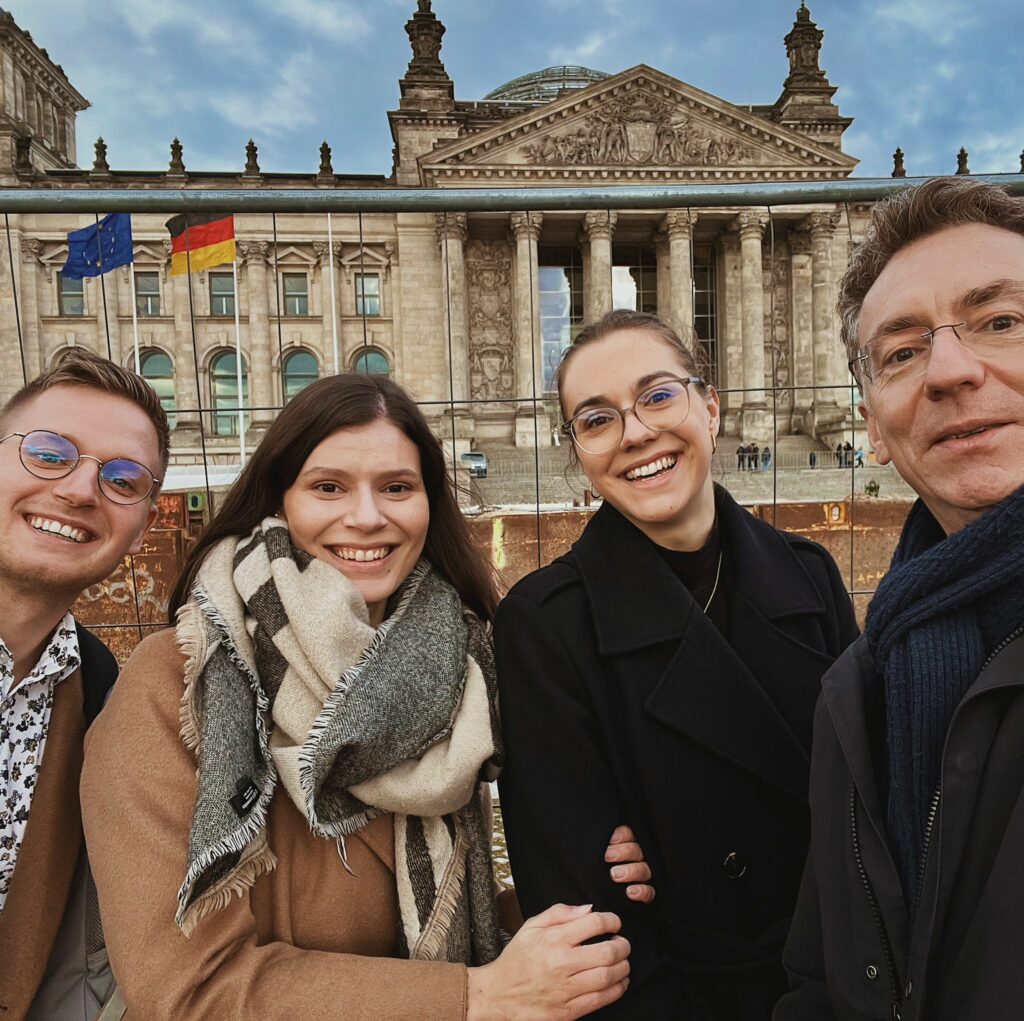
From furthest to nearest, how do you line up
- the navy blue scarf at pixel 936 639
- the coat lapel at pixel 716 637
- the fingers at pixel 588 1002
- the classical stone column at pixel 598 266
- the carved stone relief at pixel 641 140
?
the carved stone relief at pixel 641 140 → the classical stone column at pixel 598 266 → the coat lapel at pixel 716 637 → the fingers at pixel 588 1002 → the navy blue scarf at pixel 936 639

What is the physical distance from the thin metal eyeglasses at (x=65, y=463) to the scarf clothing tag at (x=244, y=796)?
2.87 feet

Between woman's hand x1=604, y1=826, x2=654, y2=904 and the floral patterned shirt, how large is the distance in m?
1.43

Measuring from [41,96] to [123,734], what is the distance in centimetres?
5226

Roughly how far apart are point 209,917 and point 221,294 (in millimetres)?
35807

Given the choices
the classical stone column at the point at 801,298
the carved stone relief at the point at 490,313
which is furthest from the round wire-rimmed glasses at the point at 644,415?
the classical stone column at the point at 801,298

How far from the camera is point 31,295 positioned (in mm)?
30516

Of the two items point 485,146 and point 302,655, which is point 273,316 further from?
point 302,655

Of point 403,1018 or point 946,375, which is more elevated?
point 946,375

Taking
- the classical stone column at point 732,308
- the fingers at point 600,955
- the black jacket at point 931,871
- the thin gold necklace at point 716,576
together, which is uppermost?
the classical stone column at point 732,308

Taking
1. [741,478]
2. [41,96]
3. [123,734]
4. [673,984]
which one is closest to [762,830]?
[673,984]

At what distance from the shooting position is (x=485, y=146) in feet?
102

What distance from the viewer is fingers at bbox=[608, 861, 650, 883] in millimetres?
1575

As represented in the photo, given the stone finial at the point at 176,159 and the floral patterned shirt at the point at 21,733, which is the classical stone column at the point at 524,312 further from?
the floral patterned shirt at the point at 21,733

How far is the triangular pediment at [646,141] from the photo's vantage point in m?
31.3
